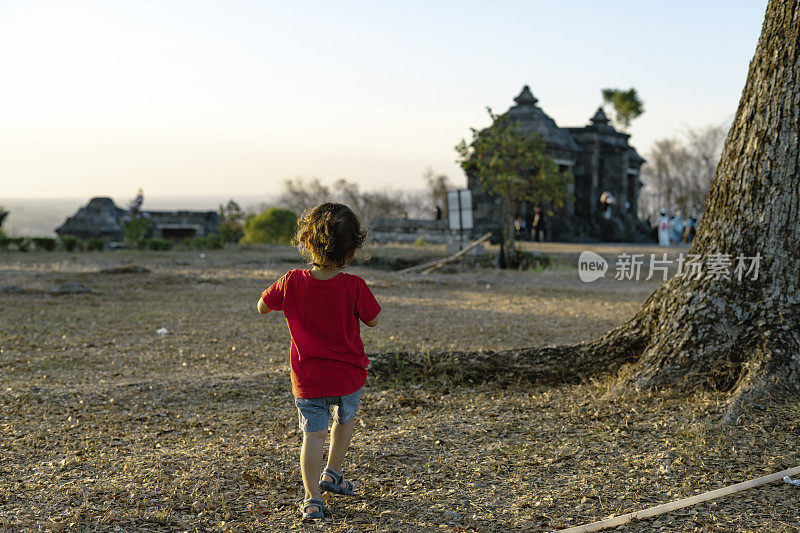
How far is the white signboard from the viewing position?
1789 centimetres

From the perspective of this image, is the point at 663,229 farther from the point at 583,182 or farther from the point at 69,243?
the point at 69,243

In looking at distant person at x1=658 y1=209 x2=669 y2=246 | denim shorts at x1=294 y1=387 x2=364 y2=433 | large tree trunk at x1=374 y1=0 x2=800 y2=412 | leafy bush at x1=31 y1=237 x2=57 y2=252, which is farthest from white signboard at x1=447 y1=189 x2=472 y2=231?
denim shorts at x1=294 y1=387 x2=364 y2=433

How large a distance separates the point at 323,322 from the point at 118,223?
76.3 feet

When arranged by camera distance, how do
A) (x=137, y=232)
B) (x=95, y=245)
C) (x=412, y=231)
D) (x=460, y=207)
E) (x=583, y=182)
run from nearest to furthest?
(x=460, y=207) → (x=95, y=245) → (x=137, y=232) → (x=412, y=231) → (x=583, y=182)

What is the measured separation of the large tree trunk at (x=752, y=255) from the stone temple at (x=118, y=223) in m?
20.9

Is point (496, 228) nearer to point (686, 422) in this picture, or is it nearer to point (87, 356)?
point (87, 356)

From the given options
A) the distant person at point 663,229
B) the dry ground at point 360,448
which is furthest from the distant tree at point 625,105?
the dry ground at point 360,448

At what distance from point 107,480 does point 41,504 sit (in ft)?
1.12

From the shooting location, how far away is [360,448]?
3975 mm

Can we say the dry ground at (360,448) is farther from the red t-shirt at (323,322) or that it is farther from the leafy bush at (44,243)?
the leafy bush at (44,243)

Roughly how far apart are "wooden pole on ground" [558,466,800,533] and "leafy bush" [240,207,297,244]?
21.8 m

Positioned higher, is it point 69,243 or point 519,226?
point 519,226

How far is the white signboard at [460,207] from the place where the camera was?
58.7 ft

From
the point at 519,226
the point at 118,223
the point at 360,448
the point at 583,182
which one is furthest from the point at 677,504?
the point at 583,182
